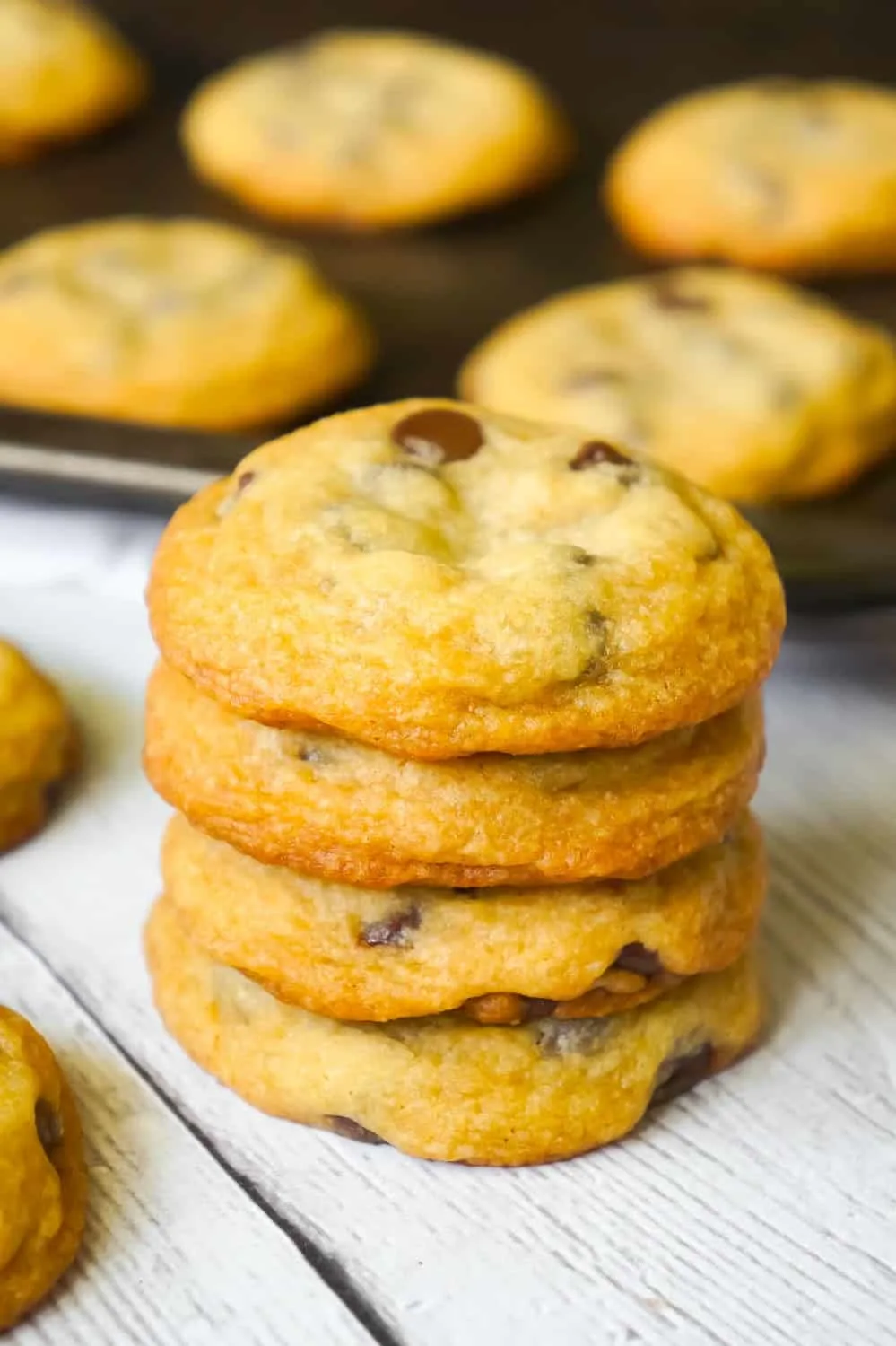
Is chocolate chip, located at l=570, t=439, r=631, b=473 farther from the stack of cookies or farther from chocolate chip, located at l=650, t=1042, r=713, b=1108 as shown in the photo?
chocolate chip, located at l=650, t=1042, r=713, b=1108

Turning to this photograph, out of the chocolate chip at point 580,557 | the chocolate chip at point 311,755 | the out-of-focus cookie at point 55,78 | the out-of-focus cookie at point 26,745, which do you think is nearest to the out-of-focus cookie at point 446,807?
the chocolate chip at point 311,755

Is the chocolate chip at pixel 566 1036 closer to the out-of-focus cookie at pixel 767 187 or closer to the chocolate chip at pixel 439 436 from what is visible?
the chocolate chip at pixel 439 436

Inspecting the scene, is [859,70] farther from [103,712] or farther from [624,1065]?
[624,1065]

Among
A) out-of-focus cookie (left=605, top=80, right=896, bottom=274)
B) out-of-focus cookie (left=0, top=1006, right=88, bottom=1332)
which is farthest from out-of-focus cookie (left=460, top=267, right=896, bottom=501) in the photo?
out-of-focus cookie (left=0, top=1006, right=88, bottom=1332)

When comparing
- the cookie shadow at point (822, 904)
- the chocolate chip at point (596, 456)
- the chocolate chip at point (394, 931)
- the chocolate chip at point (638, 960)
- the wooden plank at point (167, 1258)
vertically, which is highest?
the chocolate chip at point (596, 456)

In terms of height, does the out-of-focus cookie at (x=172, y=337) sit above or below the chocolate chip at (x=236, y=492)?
below

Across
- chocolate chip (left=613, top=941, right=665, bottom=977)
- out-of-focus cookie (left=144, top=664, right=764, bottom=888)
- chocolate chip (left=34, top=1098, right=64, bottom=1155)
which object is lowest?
chocolate chip (left=34, top=1098, right=64, bottom=1155)
